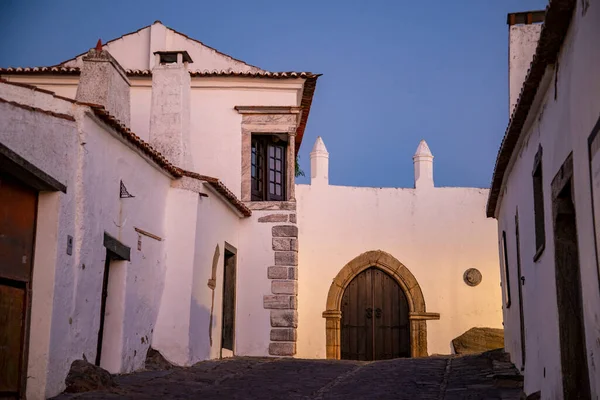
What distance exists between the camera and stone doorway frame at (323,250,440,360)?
1772 cm

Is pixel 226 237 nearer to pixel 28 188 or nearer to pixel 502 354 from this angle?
pixel 502 354

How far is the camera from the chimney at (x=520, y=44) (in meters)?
10.7

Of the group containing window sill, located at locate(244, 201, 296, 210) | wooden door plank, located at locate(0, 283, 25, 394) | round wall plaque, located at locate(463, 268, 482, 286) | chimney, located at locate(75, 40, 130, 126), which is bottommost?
wooden door plank, located at locate(0, 283, 25, 394)

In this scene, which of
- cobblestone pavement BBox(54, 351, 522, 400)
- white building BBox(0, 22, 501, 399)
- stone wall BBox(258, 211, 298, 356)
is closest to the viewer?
white building BBox(0, 22, 501, 399)

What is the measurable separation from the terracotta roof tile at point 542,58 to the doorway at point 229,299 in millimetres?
7236

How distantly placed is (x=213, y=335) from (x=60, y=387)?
5736mm

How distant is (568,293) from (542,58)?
174 cm

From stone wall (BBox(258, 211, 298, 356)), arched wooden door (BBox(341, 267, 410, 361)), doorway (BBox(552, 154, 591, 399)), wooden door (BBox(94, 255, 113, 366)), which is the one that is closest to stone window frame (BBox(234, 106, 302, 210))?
stone wall (BBox(258, 211, 298, 356))

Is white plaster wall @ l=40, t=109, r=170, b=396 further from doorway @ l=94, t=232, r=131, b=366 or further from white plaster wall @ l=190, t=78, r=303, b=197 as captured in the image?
white plaster wall @ l=190, t=78, r=303, b=197

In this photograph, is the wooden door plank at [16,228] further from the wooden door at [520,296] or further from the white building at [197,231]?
the wooden door at [520,296]

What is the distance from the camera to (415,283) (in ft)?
59.1

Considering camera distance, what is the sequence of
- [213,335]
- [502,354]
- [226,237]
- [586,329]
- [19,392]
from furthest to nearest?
[226,237] → [213,335] → [502,354] → [19,392] → [586,329]

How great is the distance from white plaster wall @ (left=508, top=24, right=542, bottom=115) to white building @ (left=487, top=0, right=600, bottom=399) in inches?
72.9

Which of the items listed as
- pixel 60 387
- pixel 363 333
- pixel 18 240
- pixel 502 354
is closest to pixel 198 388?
pixel 60 387
